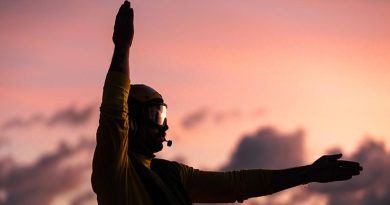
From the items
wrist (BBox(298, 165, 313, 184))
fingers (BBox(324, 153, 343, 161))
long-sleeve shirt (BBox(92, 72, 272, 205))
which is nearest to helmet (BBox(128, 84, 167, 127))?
long-sleeve shirt (BBox(92, 72, 272, 205))

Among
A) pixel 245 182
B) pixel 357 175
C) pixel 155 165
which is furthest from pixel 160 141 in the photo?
pixel 357 175

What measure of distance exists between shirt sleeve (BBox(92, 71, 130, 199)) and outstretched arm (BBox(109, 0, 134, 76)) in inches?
4.6

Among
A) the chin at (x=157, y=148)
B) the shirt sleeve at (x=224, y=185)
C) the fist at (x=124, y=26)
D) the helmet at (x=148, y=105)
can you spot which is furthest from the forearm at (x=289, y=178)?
the fist at (x=124, y=26)

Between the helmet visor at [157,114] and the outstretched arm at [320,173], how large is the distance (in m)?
1.82

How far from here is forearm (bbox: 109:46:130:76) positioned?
812 cm

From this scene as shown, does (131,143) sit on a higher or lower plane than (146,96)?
lower

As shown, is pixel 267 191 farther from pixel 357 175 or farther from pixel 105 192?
pixel 105 192

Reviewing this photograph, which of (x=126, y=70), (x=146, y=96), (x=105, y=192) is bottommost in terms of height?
(x=105, y=192)

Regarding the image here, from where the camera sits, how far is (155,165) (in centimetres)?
1023

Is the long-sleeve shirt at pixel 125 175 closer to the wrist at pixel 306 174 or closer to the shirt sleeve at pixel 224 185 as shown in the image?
the shirt sleeve at pixel 224 185

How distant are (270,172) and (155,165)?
5.53 ft

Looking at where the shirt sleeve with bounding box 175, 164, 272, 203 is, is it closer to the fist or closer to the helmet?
the helmet

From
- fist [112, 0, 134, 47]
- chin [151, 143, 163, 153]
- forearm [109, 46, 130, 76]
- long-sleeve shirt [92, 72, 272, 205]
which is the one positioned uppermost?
fist [112, 0, 134, 47]

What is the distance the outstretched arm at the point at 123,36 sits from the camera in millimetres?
8109
